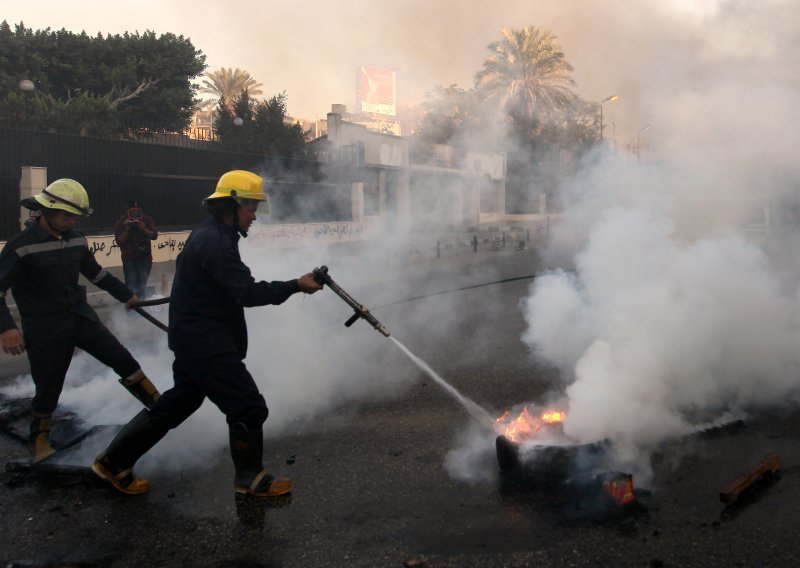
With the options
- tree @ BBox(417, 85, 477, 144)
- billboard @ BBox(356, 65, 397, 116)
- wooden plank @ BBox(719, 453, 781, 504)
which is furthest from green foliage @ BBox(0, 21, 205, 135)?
wooden plank @ BBox(719, 453, 781, 504)

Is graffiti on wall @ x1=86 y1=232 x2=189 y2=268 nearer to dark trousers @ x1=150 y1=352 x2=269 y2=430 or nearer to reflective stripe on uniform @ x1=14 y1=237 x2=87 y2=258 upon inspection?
reflective stripe on uniform @ x1=14 y1=237 x2=87 y2=258

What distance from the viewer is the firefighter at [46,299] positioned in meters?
3.66

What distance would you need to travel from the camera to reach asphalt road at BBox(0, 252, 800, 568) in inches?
107

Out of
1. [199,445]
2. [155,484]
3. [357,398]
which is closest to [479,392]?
[357,398]

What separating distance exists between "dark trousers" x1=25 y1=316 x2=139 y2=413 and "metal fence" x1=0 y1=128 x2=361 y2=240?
10.7 metres

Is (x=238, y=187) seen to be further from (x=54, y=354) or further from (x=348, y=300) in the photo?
(x=54, y=354)

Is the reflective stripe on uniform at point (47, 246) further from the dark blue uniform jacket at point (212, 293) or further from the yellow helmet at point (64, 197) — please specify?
the dark blue uniform jacket at point (212, 293)

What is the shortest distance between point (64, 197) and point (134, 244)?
504 cm

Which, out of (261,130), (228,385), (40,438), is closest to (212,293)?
(228,385)

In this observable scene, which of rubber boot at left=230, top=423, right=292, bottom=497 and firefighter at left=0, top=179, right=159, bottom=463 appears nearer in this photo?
rubber boot at left=230, top=423, right=292, bottom=497

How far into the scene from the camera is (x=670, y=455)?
12.0 ft

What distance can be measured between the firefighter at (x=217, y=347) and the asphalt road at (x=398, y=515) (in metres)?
0.17

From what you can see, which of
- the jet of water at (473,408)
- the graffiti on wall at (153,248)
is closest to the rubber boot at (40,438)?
the jet of water at (473,408)

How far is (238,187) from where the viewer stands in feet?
11.0
